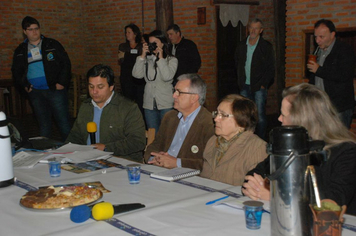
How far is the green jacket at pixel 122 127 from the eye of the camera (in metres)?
3.47

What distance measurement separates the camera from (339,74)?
4.59m

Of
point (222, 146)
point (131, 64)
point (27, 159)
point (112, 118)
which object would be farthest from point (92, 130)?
point (131, 64)

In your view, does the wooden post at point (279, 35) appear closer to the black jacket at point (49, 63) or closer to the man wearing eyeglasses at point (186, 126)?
the black jacket at point (49, 63)

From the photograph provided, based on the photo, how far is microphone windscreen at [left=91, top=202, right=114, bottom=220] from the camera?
1.75m

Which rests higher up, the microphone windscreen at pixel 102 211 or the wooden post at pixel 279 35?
the wooden post at pixel 279 35

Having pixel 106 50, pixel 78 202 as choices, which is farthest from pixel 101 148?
pixel 106 50

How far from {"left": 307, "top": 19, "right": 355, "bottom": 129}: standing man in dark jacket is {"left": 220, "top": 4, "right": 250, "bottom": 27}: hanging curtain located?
3.34 metres

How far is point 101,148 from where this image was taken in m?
3.23

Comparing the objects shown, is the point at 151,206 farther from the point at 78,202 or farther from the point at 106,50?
the point at 106,50

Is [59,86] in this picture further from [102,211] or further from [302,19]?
[102,211]

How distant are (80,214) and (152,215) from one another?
290 millimetres

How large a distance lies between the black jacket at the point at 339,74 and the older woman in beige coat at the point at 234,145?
210cm

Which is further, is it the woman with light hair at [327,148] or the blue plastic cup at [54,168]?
the blue plastic cup at [54,168]

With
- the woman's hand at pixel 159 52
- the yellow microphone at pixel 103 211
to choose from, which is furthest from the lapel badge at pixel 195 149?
the woman's hand at pixel 159 52
